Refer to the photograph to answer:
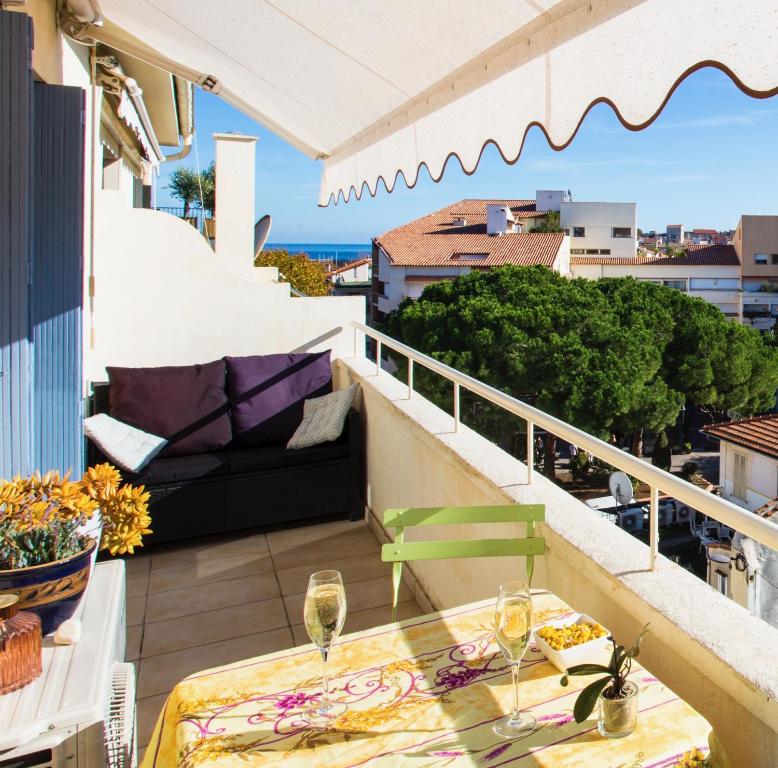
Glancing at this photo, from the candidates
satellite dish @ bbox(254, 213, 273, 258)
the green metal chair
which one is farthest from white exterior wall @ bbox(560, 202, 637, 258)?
the green metal chair

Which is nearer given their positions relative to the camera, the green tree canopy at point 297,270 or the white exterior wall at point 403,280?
the green tree canopy at point 297,270

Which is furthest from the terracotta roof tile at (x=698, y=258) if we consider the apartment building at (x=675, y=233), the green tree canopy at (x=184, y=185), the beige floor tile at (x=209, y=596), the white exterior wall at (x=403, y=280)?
the beige floor tile at (x=209, y=596)

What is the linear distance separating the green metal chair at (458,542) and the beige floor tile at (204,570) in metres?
2.23

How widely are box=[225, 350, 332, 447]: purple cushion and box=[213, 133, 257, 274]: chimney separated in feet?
10.3

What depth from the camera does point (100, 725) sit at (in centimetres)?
131

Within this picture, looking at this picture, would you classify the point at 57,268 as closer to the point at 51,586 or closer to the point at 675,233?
the point at 51,586

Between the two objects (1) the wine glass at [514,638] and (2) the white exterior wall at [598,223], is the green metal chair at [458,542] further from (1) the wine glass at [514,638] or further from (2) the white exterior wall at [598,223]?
(2) the white exterior wall at [598,223]

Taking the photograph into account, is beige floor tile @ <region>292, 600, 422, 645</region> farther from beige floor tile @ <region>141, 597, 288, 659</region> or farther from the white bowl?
the white bowl

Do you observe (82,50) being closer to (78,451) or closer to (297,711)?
(78,451)

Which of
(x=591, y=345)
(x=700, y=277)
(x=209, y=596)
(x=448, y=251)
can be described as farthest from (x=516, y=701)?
(x=700, y=277)

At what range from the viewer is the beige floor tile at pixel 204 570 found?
3584 millimetres

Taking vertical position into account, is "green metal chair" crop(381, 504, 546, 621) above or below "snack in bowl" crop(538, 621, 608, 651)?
above

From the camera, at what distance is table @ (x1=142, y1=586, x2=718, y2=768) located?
1010 mm

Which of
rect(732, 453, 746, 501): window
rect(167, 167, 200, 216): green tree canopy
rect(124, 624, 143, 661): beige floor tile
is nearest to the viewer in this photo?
rect(124, 624, 143, 661): beige floor tile
